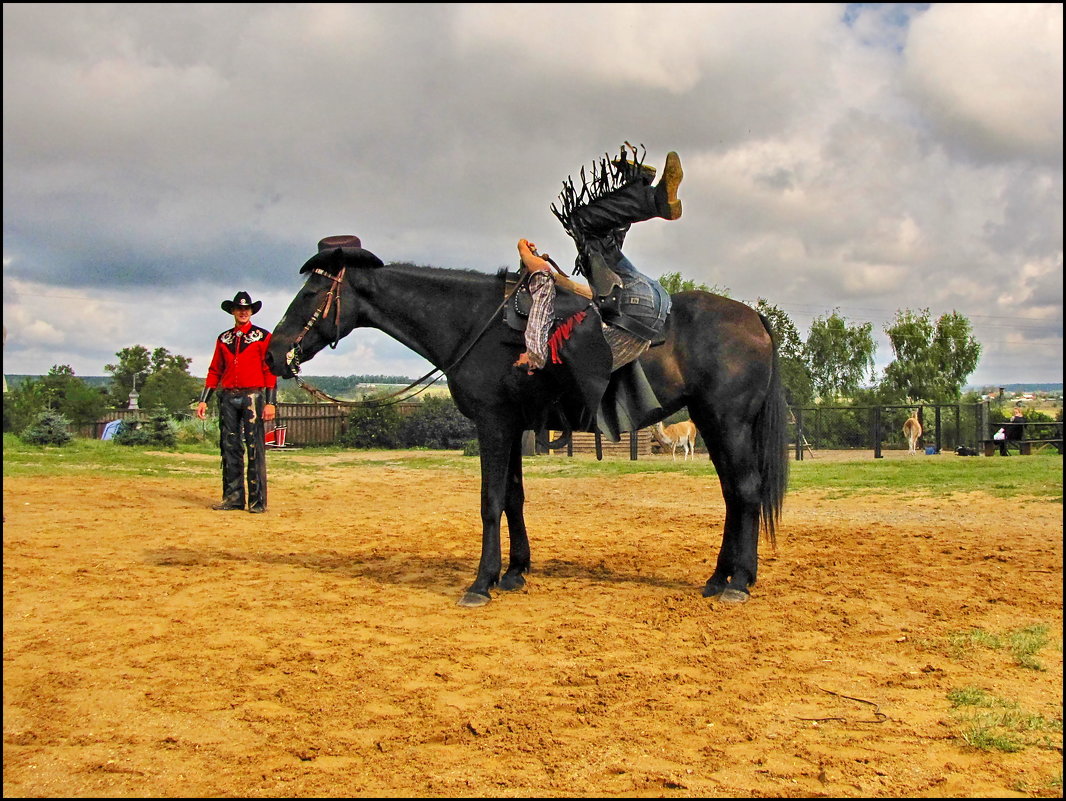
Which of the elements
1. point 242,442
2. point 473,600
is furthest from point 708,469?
point 473,600

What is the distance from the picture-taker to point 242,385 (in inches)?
375

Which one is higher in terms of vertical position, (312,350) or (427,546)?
(312,350)

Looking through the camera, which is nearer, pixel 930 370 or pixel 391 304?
pixel 391 304

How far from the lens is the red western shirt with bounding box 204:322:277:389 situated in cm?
955

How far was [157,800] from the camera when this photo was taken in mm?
2887

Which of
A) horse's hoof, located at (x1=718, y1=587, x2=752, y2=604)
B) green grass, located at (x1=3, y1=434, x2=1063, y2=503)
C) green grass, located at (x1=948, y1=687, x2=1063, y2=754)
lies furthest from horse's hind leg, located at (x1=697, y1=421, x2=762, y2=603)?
green grass, located at (x1=3, y1=434, x2=1063, y2=503)

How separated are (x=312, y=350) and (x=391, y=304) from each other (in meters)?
0.71

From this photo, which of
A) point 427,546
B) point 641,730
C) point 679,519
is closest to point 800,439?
point 679,519

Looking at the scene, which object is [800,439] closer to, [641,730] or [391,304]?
[391,304]

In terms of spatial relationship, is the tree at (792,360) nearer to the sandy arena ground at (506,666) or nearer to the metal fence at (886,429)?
the metal fence at (886,429)

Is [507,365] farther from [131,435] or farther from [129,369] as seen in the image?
[129,369]

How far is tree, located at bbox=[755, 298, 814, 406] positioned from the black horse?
27.8 m

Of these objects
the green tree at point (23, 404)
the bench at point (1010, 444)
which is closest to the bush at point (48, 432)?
the green tree at point (23, 404)

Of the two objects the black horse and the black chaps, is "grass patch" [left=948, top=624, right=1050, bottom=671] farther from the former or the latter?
the black chaps
